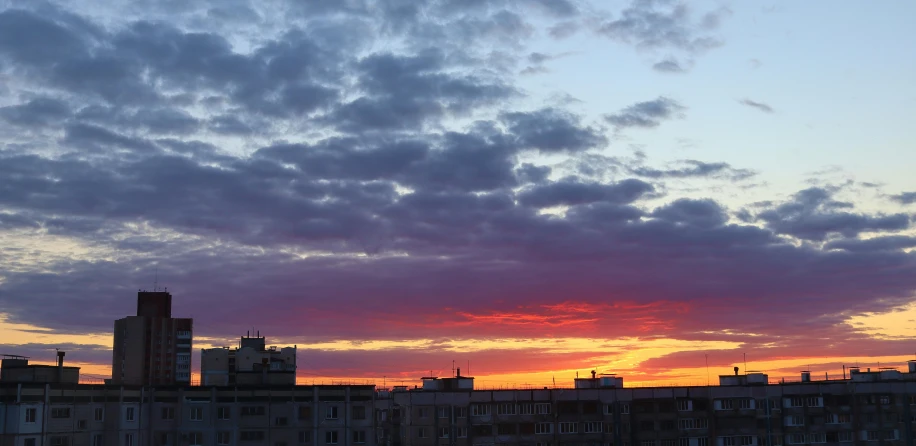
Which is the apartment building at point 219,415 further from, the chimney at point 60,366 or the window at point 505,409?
the window at point 505,409

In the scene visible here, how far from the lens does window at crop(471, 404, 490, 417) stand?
14125 cm

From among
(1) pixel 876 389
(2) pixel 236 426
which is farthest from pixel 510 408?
(1) pixel 876 389

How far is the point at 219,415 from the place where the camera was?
124 meters

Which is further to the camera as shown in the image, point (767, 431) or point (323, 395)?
point (767, 431)

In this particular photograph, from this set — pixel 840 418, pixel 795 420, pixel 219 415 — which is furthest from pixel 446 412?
pixel 840 418

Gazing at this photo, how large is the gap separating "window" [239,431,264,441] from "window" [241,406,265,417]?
235cm

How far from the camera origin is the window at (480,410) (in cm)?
14125

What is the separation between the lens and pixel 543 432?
14575cm

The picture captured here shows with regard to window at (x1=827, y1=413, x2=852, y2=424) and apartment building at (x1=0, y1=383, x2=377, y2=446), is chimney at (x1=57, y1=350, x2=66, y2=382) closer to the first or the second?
apartment building at (x1=0, y1=383, x2=377, y2=446)

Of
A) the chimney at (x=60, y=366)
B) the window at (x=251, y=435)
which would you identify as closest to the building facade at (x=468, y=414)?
the window at (x=251, y=435)

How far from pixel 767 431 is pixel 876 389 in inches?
841

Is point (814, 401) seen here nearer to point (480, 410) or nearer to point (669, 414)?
point (669, 414)

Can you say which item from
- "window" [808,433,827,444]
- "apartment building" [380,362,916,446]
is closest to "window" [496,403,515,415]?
"apartment building" [380,362,916,446]

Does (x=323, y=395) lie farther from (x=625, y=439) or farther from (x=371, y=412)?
(x=625, y=439)
